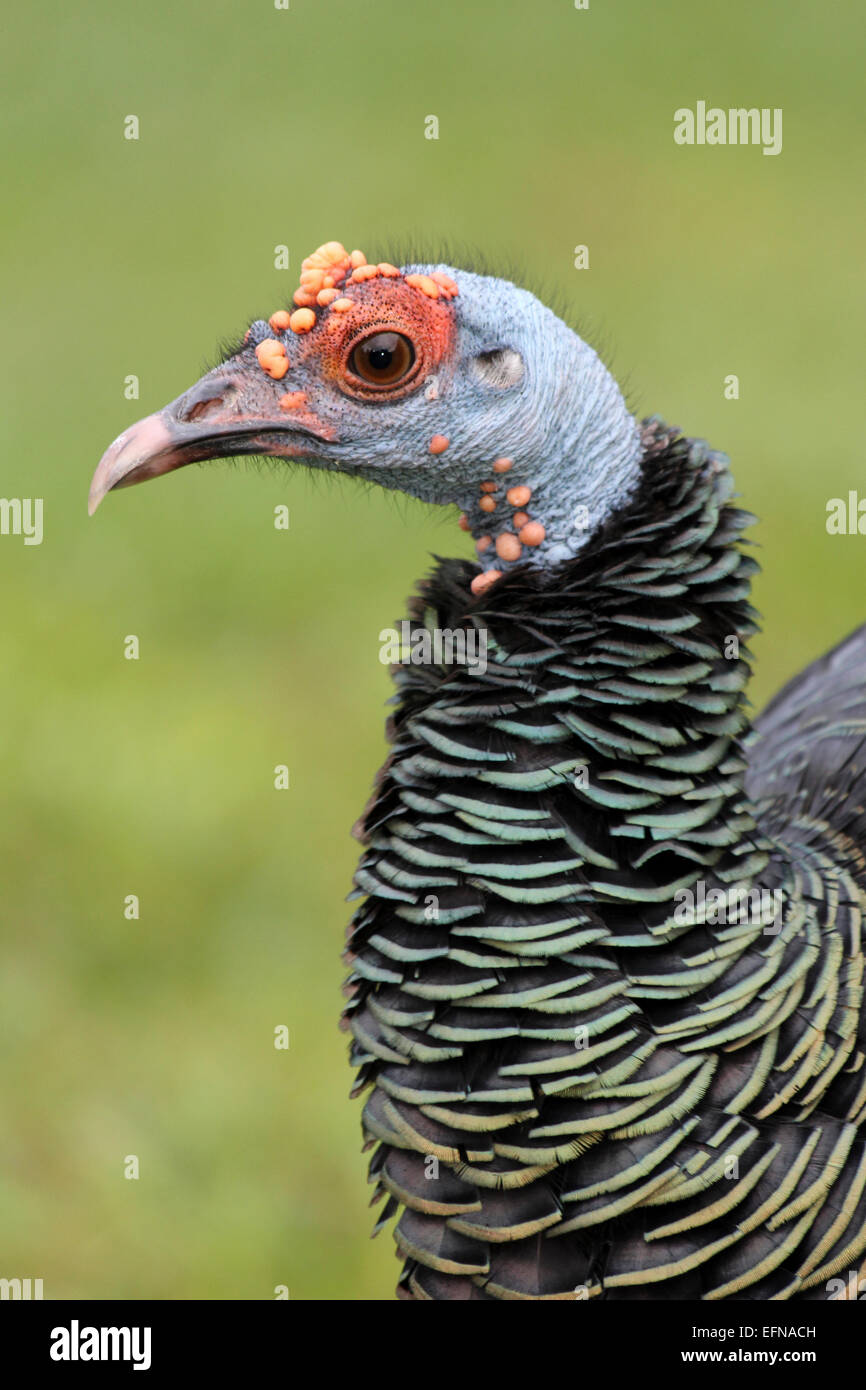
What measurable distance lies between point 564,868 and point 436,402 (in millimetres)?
928

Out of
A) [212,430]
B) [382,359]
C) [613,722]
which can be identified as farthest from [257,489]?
[613,722]

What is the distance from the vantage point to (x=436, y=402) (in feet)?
9.66

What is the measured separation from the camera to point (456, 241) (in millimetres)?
9391

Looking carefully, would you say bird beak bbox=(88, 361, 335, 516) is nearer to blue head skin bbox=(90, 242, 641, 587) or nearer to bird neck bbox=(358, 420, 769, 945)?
blue head skin bbox=(90, 242, 641, 587)

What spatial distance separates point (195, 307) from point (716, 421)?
3215mm

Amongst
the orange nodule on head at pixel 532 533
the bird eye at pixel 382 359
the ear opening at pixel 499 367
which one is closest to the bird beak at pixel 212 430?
the bird eye at pixel 382 359

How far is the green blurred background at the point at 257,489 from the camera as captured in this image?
5.06 metres

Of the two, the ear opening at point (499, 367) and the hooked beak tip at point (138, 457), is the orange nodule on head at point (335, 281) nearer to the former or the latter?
the ear opening at point (499, 367)

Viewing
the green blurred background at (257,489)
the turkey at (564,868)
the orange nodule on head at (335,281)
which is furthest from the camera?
the green blurred background at (257,489)

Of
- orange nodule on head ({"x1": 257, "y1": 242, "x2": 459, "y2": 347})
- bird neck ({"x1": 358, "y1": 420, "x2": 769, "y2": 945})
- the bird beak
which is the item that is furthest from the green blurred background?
bird neck ({"x1": 358, "y1": 420, "x2": 769, "y2": 945})

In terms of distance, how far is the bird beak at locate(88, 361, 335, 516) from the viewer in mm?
2990

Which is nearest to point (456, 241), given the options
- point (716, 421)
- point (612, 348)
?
point (612, 348)

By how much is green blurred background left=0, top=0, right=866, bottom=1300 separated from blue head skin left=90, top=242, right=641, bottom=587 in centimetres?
137

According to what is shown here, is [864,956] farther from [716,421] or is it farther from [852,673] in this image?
[716,421]
